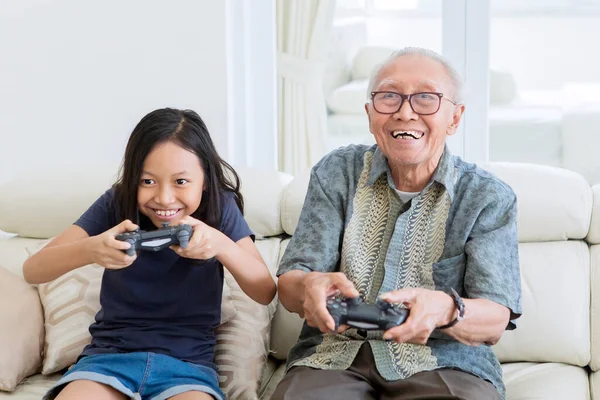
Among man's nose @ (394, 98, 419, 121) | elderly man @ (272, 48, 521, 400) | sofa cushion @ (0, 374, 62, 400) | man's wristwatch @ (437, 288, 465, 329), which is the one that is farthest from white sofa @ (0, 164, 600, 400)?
man's nose @ (394, 98, 419, 121)

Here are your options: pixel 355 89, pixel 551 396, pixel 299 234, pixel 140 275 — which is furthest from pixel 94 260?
pixel 355 89

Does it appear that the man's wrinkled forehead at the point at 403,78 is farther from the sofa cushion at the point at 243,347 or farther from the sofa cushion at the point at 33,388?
the sofa cushion at the point at 33,388

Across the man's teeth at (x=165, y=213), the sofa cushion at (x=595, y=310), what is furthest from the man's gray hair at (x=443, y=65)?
the sofa cushion at (x=595, y=310)

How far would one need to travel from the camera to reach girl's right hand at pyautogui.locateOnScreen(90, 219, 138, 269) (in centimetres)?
173

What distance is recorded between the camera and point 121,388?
178 centimetres

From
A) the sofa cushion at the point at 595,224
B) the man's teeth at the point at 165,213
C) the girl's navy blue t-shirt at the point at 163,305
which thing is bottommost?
the girl's navy blue t-shirt at the point at 163,305

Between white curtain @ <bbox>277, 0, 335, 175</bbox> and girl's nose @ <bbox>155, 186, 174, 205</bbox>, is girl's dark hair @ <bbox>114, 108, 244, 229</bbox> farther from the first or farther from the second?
white curtain @ <bbox>277, 0, 335, 175</bbox>

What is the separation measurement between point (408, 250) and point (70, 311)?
0.90 metres

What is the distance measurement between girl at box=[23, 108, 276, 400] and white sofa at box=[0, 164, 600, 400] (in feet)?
0.63

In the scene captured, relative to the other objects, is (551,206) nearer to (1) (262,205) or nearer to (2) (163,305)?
(1) (262,205)

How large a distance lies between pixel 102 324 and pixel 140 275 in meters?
0.16

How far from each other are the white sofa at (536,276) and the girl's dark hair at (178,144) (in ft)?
1.16

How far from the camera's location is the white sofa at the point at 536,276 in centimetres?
209

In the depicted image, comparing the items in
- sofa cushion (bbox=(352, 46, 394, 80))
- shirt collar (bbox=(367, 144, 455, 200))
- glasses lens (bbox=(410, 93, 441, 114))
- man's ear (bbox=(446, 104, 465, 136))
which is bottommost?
shirt collar (bbox=(367, 144, 455, 200))
